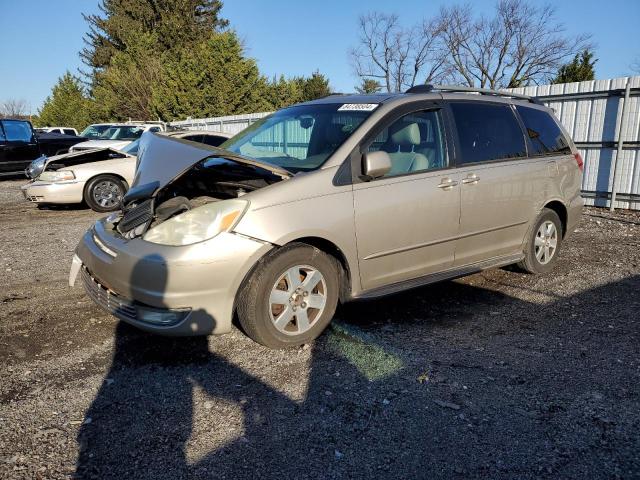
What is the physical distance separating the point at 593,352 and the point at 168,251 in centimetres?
289

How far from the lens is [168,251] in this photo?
2.95 metres

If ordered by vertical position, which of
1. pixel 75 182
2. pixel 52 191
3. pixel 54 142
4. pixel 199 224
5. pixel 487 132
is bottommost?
pixel 52 191

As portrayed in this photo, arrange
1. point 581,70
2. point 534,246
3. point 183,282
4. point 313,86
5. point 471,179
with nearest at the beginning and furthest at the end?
point 183,282
point 471,179
point 534,246
point 581,70
point 313,86

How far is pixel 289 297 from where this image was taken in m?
3.26

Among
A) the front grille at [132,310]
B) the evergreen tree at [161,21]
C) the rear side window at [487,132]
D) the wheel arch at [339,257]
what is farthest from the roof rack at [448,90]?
the evergreen tree at [161,21]

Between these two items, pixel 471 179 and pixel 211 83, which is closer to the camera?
pixel 471 179

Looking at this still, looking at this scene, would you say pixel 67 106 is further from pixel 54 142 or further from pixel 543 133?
pixel 543 133

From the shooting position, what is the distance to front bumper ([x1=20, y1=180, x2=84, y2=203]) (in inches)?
348

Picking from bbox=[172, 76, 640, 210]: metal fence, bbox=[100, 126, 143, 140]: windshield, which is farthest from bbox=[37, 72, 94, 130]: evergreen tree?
bbox=[172, 76, 640, 210]: metal fence

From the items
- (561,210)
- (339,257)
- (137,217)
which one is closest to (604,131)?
(561,210)

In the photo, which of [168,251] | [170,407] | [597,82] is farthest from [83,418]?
[597,82]

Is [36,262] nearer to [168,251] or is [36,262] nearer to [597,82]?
[168,251]

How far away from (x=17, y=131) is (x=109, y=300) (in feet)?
45.8

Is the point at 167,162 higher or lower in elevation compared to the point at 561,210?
higher
